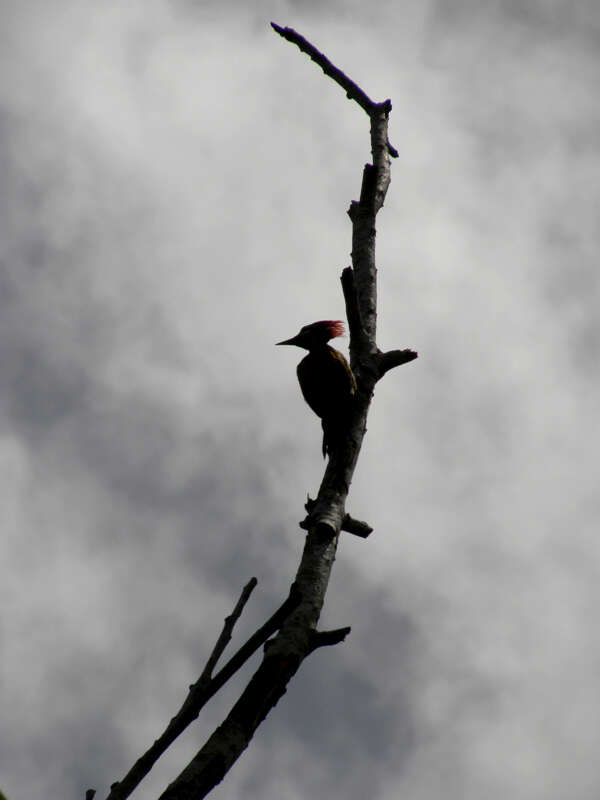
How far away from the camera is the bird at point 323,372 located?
608 centimetres

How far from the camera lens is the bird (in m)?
6.08

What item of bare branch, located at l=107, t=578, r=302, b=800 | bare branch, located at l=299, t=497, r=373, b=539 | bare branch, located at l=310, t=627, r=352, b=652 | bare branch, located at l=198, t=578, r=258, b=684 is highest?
bare branch, located at l=299, t=497, r=373, b=539

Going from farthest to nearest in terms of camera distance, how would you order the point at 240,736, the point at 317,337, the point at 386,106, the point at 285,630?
the point at 317,337 < the point at 386,106 < the point at 285,630 < the point at 240,736

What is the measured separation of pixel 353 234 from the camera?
16.9 ft

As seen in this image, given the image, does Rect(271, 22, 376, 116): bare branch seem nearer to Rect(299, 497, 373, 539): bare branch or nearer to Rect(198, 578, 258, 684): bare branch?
Rect(299, 497, 373, 539): bare branch

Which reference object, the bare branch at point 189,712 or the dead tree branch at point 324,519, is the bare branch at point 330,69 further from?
the bare branch at point 189,712

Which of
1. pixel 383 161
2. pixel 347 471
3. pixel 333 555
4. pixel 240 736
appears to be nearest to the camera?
pixel 240 736

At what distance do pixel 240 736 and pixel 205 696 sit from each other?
1.14 feet

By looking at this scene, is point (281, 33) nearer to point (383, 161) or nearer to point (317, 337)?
point (383, 161)

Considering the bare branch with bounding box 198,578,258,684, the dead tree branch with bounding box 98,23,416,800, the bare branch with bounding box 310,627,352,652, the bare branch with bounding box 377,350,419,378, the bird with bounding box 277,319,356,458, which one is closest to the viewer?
the dead tree branch with bounding box 98,23,416,800

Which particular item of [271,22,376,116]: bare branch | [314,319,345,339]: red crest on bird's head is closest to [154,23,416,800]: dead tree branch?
[271,22,376,116]: bare branch

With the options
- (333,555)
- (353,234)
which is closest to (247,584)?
(333,555)

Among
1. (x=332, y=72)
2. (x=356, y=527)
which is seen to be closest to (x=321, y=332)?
(x=332, y=72)

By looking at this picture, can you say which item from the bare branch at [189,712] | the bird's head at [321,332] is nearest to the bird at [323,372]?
the bird's head at [321,332]
